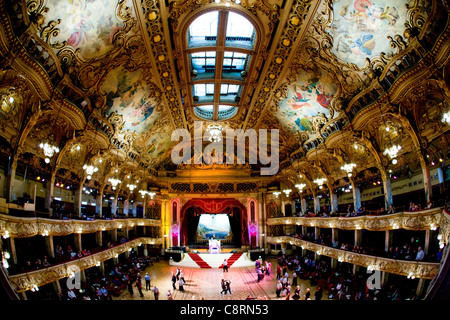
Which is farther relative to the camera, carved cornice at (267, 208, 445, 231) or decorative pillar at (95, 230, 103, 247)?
decorative pillar at (95, 230, 103, 247)

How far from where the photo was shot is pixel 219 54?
12.4m

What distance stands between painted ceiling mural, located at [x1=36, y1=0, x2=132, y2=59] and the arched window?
3193 mm

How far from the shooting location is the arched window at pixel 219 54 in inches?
446

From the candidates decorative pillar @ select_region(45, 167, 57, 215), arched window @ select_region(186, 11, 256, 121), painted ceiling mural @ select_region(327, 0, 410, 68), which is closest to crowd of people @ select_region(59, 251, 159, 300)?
decorative pillar @ select_region(45, 167, 57, 215)

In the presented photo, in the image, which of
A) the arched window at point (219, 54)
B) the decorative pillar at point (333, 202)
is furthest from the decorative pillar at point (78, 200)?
the decorative pillar at point (333, 202)

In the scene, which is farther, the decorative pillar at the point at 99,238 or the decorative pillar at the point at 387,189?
the decorative pillar at the point at 99,238

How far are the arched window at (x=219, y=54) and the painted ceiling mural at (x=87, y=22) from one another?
3.19 m

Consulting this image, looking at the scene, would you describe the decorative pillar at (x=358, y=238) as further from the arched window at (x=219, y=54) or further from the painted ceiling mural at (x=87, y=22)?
the painted ceiling mural at (x=87, y=22)

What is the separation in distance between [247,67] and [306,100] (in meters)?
3.62

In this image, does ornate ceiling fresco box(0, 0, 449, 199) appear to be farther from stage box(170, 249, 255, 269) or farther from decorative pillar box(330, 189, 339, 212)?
stage box(170, 249, 255, 269)

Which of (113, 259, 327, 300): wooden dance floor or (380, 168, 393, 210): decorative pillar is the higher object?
(380, 168, 393, 210): decorative pillar

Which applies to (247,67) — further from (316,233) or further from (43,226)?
(316,233)

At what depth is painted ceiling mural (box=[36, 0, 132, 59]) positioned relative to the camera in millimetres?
7983

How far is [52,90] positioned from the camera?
369 inches
